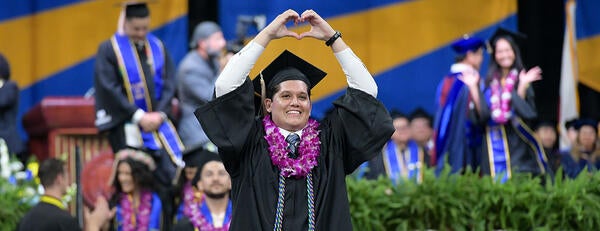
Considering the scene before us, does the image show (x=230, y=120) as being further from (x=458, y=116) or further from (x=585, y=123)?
(x=585, y=123)

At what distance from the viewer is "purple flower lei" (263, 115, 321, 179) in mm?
6684

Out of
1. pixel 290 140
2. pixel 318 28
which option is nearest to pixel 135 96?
pixel 290 140

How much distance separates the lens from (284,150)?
22.0 ft

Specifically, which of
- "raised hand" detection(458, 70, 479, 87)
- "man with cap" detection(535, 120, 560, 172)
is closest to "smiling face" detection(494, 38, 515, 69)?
"raised hand" detection(458, 70, 479, 87)

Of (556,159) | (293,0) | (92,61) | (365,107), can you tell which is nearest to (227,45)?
(293,0)

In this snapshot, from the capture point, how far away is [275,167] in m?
6.73

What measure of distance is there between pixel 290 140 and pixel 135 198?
12.6 ft

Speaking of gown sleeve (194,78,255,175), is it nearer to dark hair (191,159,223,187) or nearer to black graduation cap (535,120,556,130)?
dark hair (191,159,223,187)

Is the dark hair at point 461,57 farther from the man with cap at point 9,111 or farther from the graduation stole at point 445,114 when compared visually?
the man with cap at point 9,111

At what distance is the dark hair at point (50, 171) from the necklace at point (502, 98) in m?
3.68

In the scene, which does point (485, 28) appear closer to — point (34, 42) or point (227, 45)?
point (227, 45)

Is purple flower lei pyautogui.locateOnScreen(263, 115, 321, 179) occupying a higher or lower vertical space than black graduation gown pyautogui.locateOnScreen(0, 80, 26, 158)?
lower

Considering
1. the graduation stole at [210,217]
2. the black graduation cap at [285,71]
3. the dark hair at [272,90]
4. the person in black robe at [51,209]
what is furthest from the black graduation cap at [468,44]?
the dark hair at [272,90]

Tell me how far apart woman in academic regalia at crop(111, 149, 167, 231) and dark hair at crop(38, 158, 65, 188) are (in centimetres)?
68
